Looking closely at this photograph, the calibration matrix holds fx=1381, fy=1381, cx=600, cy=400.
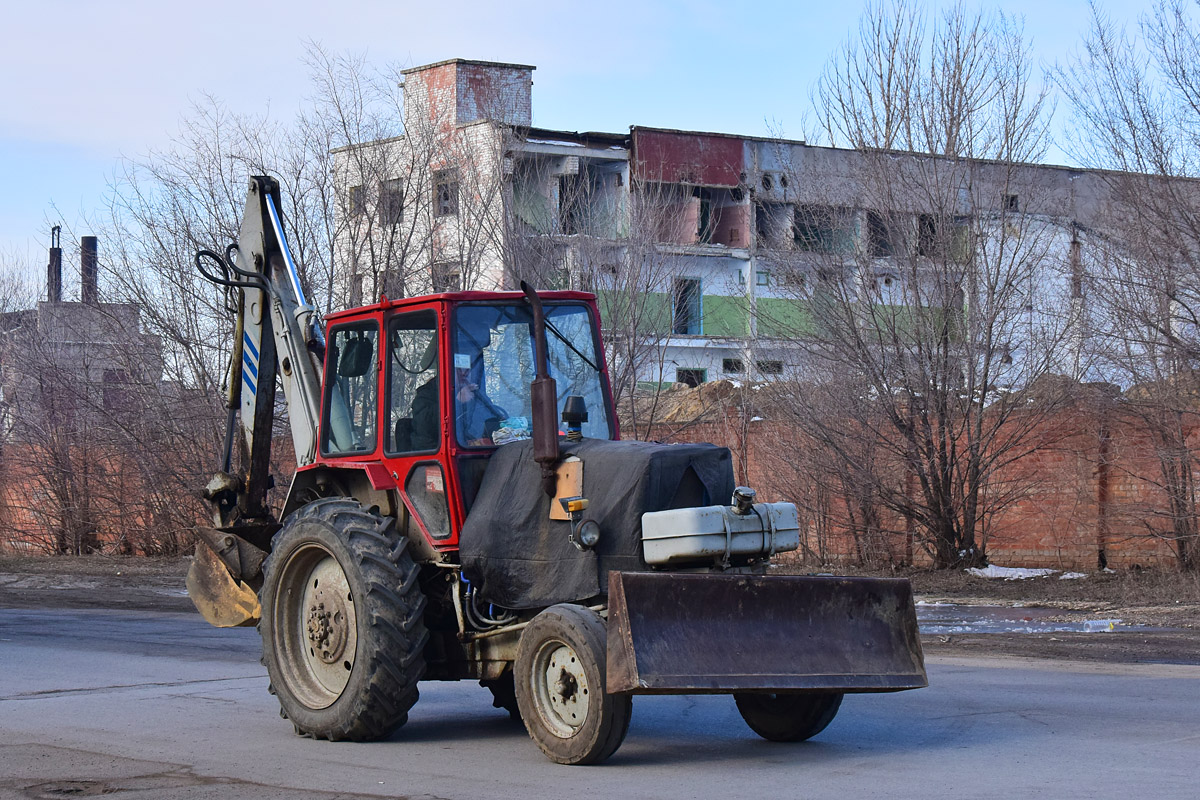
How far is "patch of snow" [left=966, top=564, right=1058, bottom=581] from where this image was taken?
20688mm

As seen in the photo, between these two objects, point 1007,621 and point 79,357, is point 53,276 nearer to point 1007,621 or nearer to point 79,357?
point 79,357

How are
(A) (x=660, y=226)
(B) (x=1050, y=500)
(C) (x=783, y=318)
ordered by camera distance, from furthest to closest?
(A) (x=660, y=226) < (C) (x=783, y=318) < (B) (x=1050, y=500)

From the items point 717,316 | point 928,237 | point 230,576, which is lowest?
point 230,576

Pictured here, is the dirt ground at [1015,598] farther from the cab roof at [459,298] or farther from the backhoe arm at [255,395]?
the backhoe arm at [255,395]

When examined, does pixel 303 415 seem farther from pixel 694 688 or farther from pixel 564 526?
pixel 694 688

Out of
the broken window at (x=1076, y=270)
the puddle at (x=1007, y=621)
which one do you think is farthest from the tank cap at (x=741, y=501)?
the broken window at (x=1076, y=270)

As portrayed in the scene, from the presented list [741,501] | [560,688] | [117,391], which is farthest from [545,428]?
[117,391]

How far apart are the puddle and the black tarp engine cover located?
7.85 m

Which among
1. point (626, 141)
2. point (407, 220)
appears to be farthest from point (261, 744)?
point (626, 141)

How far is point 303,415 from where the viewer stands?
1004 centimetres

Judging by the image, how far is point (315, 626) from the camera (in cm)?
882

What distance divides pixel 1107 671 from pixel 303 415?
7116mm

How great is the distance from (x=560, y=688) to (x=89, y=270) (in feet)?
72.7

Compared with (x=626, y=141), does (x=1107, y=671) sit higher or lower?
lower
